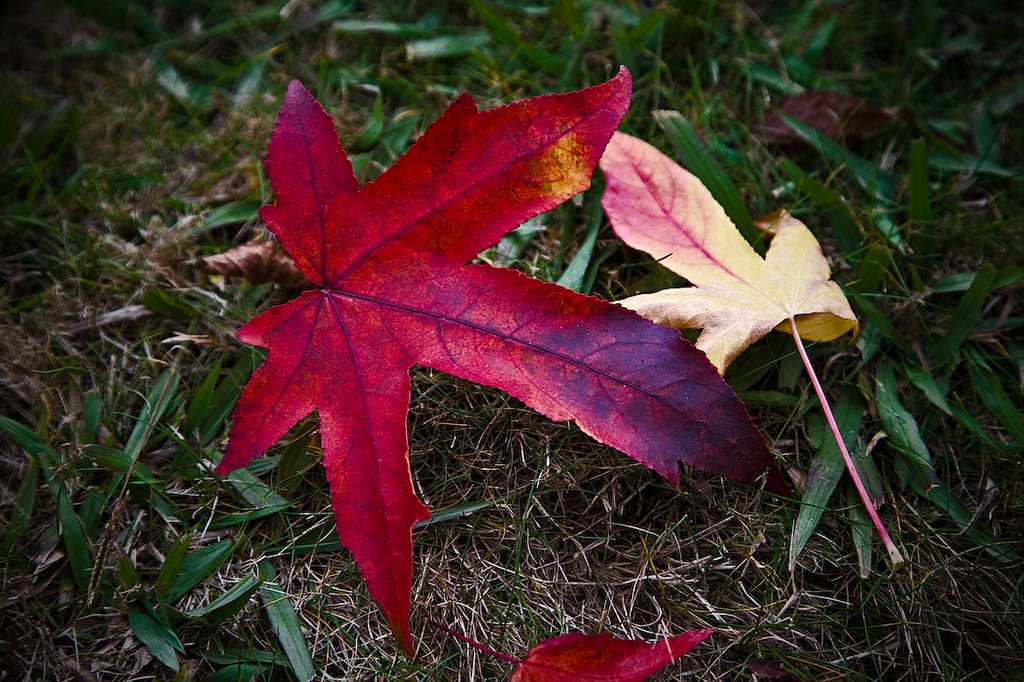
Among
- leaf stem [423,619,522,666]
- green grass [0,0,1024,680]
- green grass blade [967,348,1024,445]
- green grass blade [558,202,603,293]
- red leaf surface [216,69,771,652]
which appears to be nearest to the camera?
red leaf surface [216,69,771,652]

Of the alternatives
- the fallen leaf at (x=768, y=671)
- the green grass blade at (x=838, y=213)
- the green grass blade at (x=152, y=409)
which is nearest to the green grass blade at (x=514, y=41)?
the green grass blade at (x=838, y=213)

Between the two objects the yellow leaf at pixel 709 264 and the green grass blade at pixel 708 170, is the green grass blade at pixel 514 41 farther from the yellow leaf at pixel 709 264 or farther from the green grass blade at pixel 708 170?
the yellow leaf at pixel 709 264

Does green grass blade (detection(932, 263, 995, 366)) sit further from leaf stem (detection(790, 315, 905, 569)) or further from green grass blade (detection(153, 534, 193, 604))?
green grass blade (detection(153, 534, 193, 604))

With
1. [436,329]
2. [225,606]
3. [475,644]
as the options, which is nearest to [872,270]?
[436,329]

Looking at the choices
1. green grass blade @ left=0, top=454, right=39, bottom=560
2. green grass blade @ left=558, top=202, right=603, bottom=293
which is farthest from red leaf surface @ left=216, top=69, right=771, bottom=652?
green grass blade @ left=0, top=454, right=39, bottom=560

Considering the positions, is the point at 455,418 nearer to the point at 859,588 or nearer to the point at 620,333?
the point at 620,333

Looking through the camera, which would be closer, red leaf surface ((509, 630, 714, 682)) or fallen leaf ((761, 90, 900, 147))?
red leaf surface ((509, 630, 714, 682))

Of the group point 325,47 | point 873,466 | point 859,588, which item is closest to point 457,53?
point 325,47
